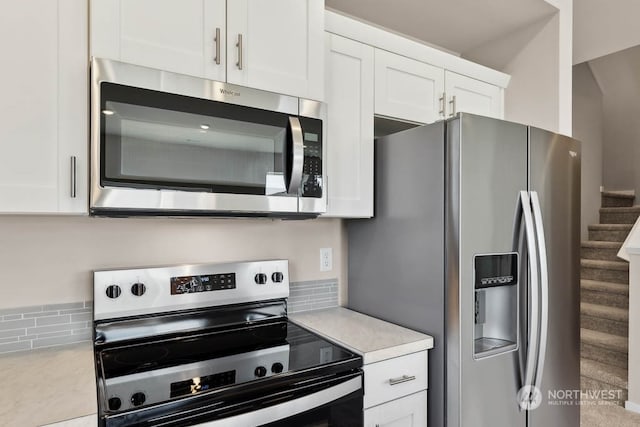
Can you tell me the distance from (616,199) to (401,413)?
474 cm

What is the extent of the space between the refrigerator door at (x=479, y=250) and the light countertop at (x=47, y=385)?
45.7 inches

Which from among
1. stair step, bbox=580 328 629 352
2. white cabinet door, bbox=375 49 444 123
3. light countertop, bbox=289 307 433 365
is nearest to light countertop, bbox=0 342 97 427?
light countertop, bbox=289 307 433 365

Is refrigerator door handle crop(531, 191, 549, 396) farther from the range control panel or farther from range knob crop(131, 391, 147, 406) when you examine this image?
range knob crop(131, 391, 147, 406)

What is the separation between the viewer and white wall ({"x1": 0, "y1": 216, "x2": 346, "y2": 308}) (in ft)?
4.33

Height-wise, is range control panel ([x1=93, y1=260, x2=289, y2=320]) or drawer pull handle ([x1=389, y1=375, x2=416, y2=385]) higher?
range control panel ([x1=93, y1=260, x2=289, y2=320])

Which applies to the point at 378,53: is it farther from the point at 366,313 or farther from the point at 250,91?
the point at 366,313

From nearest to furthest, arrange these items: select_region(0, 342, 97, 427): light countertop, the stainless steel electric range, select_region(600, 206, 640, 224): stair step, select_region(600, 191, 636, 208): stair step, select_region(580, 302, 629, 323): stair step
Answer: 1. select_region(0, 342, 97, 427): light countertop
2. the stainless steel electric range
3. select_region(580, 302, 629, 323): stair step
4. select_region(600, 206, 640, 224): stair step
5. select_region(600, 191, 636, 208): stair step

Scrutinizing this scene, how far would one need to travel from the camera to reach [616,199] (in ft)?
15.4

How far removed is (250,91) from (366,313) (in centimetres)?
114

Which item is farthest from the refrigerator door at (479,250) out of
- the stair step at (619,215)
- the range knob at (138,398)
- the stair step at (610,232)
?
the stair step at (619,215)

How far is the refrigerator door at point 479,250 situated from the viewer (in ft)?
4.61

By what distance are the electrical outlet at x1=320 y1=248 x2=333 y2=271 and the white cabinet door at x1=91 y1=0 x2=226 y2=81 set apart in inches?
39.0

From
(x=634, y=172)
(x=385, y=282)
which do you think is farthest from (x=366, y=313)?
(x=634, y=172)

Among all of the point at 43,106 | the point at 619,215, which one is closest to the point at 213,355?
the point at 43,106
